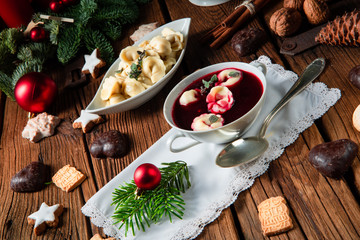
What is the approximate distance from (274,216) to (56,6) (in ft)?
4.79

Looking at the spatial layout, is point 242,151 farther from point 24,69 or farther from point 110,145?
point 24,69

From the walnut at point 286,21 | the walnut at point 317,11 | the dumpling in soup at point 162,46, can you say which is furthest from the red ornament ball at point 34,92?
the walnut at point 317,11

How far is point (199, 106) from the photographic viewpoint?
116 centimetres

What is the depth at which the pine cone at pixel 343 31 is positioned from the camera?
120 centimetres

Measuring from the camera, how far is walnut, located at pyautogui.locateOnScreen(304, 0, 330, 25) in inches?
53.0

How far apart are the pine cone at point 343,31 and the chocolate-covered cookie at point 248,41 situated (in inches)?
8.9

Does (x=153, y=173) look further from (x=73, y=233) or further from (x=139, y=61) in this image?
(x=139, y=61)

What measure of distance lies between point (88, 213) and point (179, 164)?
1.10 feet

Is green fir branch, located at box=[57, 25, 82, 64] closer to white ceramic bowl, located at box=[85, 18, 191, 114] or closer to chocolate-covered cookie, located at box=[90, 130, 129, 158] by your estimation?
white ceramic bowl, located at box=[85, 18, 191, 114]

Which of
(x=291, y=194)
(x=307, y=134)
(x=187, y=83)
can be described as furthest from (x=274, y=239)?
(x=187, y=83)

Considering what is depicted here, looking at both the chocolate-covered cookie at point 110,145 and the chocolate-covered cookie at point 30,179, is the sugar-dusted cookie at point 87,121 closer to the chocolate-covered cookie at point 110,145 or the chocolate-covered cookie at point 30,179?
the chocolate-covered cookie at point 110,145

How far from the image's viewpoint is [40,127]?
150cm

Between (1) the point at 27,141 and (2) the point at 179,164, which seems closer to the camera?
(2) the point at 179,164

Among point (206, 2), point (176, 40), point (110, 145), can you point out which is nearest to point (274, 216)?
point (110, 145)
